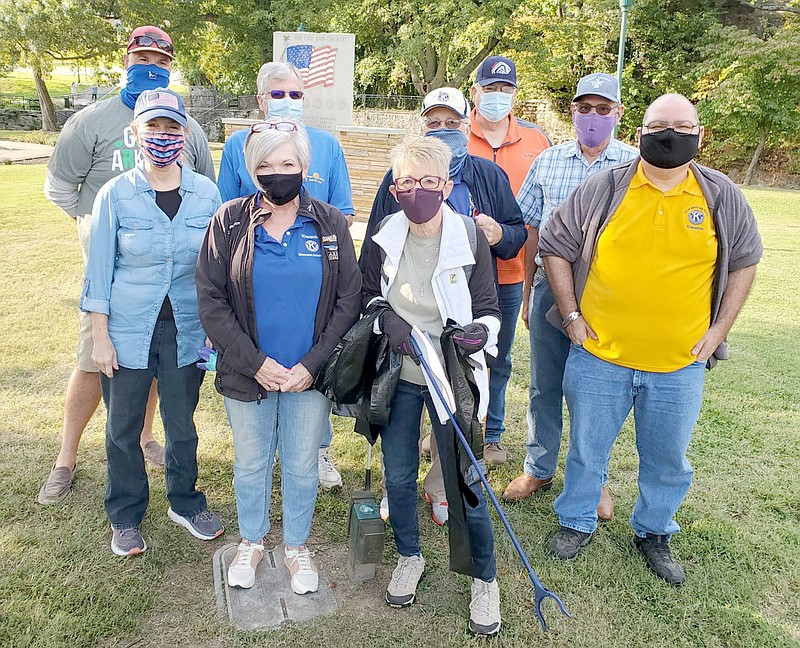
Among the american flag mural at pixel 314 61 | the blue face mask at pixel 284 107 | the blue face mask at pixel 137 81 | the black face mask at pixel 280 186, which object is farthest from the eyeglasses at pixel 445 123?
the american flag mural at pixel 314 61

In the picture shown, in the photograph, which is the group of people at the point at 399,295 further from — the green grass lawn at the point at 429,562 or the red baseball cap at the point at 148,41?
the green grass lawn at the point at 429,562

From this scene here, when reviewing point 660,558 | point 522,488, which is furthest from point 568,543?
point 522,488

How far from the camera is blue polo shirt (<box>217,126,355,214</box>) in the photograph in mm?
3566

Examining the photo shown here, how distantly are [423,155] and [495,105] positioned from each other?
139cm

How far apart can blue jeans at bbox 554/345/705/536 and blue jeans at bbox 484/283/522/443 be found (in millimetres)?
606

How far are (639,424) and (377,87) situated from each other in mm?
35049

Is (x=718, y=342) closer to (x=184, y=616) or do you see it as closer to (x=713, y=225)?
(x=713, y=225)

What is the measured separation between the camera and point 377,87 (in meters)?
35.7

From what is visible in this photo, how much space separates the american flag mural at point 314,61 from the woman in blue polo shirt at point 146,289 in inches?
320

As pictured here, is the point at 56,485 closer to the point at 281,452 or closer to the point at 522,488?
the point at 281,452

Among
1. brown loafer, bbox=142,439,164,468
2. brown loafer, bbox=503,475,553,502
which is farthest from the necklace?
brown loafer, bbox=142,439,164,468

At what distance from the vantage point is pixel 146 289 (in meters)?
3.00

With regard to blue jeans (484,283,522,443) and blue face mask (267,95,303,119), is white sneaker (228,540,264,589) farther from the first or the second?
blue face mask (267,95,303,119)

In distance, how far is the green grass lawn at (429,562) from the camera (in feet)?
9.30
